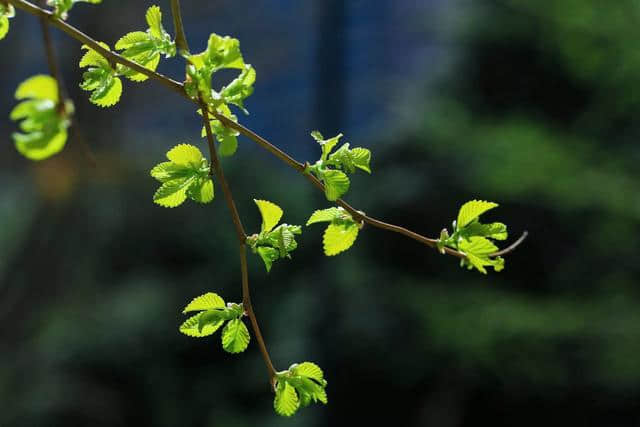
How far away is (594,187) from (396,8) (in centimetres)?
93

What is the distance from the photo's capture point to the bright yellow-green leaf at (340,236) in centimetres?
46

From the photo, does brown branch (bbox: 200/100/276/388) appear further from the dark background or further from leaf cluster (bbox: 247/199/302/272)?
the dark background

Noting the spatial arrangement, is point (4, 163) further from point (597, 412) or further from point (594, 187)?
point (597, 412)

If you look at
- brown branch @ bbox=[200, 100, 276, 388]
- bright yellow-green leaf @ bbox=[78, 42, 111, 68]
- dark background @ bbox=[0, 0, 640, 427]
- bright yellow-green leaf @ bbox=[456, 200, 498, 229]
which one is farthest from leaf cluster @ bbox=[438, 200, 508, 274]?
dark background @ bbox=[0, 0, 640, 427]

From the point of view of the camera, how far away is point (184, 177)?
1.52ft

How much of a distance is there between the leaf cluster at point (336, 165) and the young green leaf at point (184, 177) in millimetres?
58

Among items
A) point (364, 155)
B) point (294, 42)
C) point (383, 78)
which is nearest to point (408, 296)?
point (383, 78)

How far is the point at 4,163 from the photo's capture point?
9.65 feet

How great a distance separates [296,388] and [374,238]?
2.41 meters

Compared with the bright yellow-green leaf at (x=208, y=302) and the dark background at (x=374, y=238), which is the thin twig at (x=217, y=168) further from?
the dark background at (x=374, y=238)

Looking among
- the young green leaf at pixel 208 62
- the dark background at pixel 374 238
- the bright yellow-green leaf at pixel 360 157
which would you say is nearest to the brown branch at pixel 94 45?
the young green leaf at pixel 208 62

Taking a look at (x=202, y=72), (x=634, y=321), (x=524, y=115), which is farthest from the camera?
(x=524, y=115)

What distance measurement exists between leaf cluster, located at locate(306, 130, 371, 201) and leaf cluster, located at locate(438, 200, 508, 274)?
6 cm

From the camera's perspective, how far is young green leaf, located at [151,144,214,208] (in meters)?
0.46
